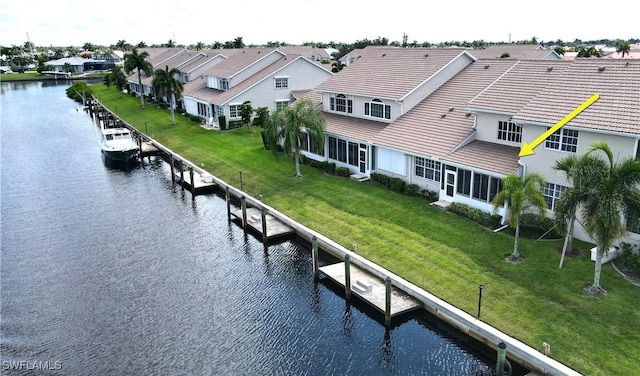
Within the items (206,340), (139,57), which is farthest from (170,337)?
(139,57)

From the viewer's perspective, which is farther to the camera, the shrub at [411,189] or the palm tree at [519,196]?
the shrub at [411,189]

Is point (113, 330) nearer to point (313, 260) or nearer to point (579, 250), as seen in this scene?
point (313, 260)

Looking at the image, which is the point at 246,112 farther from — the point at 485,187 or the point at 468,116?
the point at 485,187

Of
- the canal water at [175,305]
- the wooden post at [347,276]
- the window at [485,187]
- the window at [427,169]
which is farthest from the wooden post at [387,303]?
the window at [427,169]

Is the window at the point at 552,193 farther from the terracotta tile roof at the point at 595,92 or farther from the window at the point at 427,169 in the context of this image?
the window at the point at 427,169

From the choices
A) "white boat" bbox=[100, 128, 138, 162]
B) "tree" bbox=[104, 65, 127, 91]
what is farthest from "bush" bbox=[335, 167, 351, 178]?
"tree" bbox=[104, 65, 127, 91]

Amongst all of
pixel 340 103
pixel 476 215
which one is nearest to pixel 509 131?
pixel 476 215
